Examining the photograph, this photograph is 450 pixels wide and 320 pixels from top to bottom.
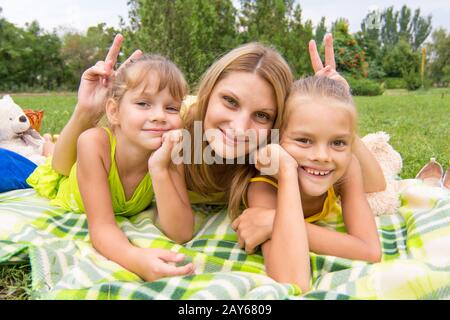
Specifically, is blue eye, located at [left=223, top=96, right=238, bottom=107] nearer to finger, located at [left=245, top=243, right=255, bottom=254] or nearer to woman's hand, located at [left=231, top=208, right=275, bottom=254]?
woman's hand, located at [left=231, top=208, right=275, bottom=254]

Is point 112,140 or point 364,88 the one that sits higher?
point 112,140

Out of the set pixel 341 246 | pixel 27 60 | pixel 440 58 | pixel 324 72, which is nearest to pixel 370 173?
pixel 324 72

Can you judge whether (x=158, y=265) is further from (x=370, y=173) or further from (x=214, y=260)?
(x=370, y=173)

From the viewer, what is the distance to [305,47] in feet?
40.0

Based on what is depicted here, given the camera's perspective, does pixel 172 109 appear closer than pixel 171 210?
No

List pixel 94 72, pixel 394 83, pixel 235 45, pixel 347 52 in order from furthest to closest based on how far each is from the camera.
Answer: pixel 394 83
pixel 347 52
pixel 235 45
pixel 94 72

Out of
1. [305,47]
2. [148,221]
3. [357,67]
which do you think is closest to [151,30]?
[305,47]

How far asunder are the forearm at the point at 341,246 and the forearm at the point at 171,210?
52cm

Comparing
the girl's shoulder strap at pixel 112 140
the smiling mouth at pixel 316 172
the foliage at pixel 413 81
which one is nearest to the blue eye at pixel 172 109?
the girl's shoulder strap at pixel 112 140

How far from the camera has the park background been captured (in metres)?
5.39

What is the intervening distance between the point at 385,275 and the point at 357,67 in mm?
17880

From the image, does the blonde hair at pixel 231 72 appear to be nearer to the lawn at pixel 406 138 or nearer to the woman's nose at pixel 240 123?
the woman's nose at pixel 240 123

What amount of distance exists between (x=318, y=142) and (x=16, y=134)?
245 centimetres

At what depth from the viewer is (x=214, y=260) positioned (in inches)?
69.8
